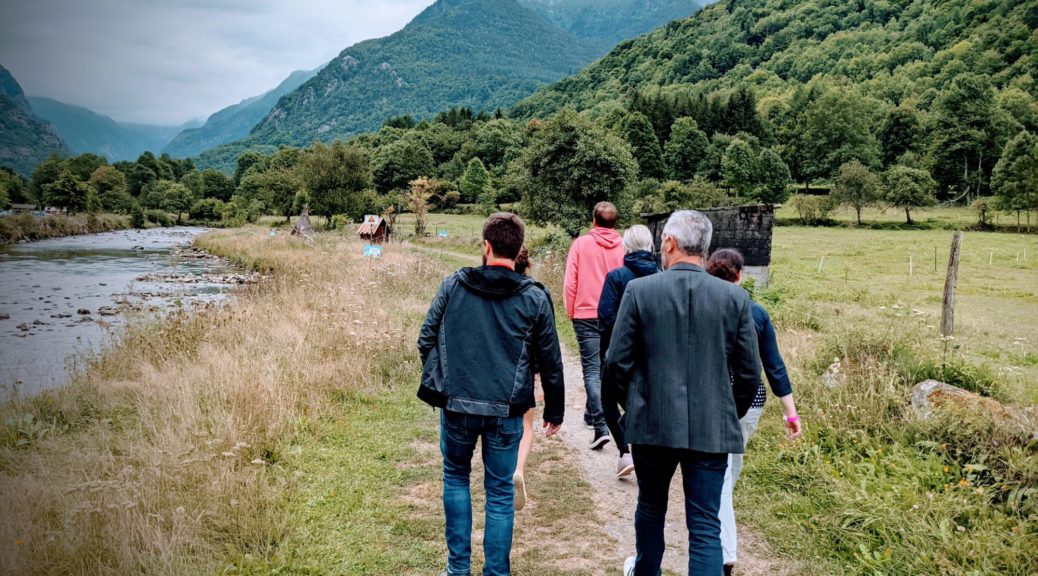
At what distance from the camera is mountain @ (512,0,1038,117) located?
8656cm

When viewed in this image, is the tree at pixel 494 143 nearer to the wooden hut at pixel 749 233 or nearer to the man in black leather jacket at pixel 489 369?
the wooden hut at pixel 749 233

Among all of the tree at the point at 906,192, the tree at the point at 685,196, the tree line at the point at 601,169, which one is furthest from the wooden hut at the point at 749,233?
the tree at the point at 906,192

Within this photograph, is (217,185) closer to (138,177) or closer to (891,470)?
(138,177)

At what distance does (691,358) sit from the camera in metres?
2.73

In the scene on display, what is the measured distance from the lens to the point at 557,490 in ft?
16.2

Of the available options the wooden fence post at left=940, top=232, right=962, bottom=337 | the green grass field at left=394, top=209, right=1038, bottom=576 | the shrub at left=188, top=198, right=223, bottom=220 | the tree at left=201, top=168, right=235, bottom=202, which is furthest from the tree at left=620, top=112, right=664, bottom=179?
the tree at left=201, top=168, right=235, bottom=202

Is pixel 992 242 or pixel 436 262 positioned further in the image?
pixel 992 242

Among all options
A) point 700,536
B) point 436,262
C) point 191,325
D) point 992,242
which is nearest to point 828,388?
point 700,536

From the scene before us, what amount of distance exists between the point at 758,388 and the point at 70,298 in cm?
2051

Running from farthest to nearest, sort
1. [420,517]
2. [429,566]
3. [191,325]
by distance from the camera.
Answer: [191,325]
[420,517]
[429,566]

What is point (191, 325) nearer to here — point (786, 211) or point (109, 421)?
point (109, 421)

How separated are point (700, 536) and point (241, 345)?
765 cm

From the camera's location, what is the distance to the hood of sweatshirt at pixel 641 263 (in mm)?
4641

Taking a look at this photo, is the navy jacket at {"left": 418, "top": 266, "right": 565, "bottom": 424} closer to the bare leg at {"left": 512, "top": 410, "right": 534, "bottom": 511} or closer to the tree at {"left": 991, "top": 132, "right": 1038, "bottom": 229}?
the bare leg at {"left": 512, "top": 410, "right": 534, "bottom": 511}
